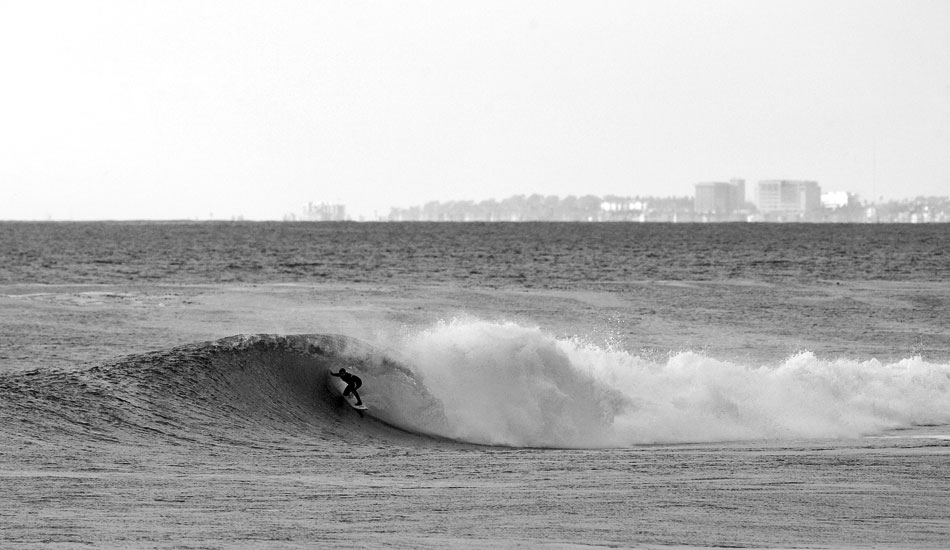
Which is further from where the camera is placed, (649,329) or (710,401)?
(649,329)

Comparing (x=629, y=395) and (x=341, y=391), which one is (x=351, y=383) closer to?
(x=341, y=391)

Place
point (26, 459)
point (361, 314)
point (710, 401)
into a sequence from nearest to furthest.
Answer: point (26, 459) < point (710, 401) < point (361, 314)

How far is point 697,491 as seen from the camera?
31.3ft

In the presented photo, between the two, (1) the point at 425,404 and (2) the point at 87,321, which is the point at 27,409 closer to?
(1) the point at 425,404

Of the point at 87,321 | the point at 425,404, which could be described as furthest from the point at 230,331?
the point at 425,404

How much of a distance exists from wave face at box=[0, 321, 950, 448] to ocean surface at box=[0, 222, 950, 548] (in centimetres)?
5

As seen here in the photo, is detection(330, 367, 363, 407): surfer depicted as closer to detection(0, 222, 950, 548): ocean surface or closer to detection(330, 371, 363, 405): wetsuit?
detection(330, 371, 363, 405): wetsuit

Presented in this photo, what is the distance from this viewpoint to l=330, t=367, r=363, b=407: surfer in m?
16.1

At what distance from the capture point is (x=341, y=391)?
16406mm

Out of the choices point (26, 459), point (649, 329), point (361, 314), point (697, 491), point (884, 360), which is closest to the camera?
point (697, 491)

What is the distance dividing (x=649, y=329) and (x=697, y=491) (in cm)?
2215

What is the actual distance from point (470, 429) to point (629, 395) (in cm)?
329

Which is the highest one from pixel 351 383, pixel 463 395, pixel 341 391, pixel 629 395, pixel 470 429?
pixel 351 383

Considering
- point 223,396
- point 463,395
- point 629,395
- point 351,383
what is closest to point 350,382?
point 351,383
